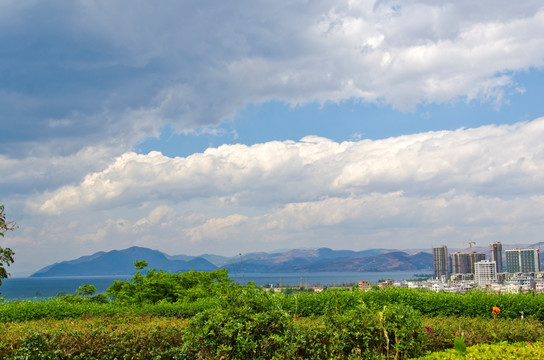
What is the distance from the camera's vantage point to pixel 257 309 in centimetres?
648

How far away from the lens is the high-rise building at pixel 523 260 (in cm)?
11781

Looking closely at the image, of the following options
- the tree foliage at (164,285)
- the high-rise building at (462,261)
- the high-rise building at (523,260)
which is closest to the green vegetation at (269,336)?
the tree foliage at (164,285)

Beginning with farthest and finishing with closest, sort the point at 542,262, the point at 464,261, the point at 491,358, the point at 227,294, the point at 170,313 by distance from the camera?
1. the point at 464,261
2. the point at 542,262
3. the point at 170,313
4. the point at 227,294
5. the point at 491,358

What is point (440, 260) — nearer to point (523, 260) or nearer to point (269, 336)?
point (523, 260)

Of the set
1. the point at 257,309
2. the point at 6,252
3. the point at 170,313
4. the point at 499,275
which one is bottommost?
the point at 499,275

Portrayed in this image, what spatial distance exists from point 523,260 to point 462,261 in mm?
24895

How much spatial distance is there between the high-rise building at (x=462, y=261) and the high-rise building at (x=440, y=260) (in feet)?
30.9

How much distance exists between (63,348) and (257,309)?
3099 mm

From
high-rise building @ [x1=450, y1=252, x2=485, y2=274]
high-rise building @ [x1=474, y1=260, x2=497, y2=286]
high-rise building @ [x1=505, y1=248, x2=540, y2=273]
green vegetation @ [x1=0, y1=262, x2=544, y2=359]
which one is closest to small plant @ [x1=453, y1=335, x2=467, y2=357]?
green vegetation @ [x1=0, y1=262, x2=544, y2=359]

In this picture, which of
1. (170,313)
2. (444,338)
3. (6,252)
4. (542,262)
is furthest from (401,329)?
(542,262)

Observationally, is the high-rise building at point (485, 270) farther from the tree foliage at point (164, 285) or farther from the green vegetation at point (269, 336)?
the green vegetation at point (269, 336)

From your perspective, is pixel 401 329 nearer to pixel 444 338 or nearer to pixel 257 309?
pixel 444 338

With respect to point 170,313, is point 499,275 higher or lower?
lower

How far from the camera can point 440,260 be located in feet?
522
